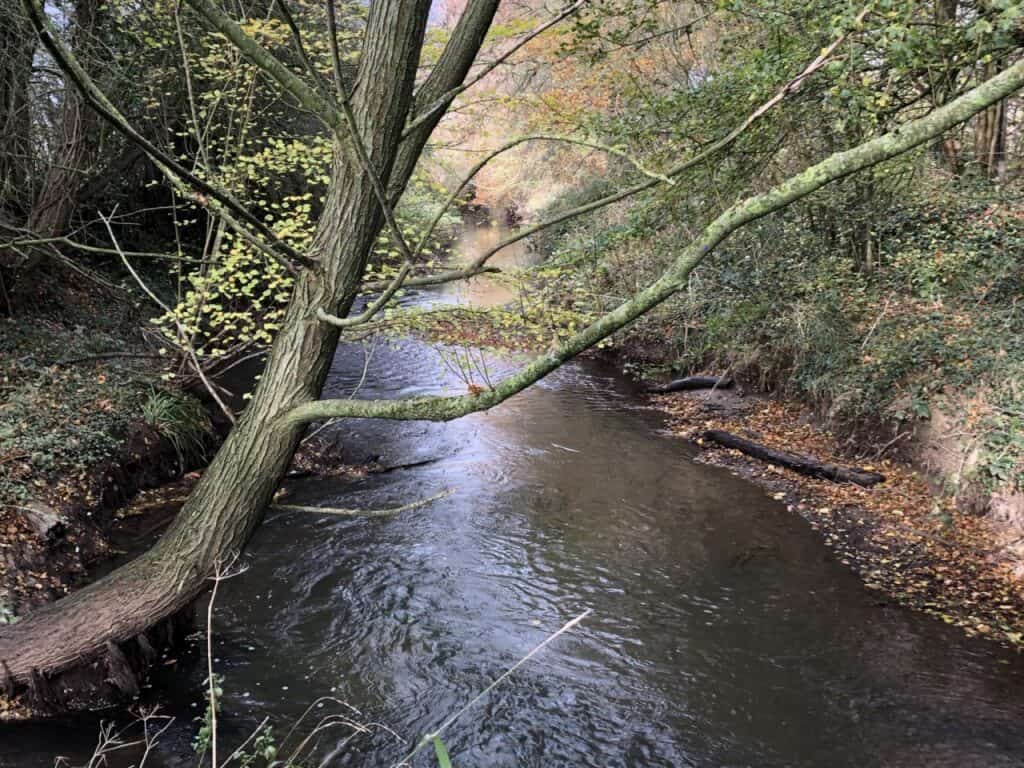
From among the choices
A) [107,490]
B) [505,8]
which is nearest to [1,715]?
[107,490]

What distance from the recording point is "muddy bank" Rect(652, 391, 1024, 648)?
237 inches

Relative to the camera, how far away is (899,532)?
7.28m

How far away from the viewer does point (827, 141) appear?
9414 millimetres

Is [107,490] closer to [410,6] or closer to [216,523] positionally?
[216,523]

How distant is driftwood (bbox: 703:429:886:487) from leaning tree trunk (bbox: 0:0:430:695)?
7521mm

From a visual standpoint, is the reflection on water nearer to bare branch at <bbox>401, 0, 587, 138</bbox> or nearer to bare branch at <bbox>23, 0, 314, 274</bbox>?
bare branch at <bbox>401, 0, 587, 138</bbox>

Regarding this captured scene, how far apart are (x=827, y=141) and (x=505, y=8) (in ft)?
35.8

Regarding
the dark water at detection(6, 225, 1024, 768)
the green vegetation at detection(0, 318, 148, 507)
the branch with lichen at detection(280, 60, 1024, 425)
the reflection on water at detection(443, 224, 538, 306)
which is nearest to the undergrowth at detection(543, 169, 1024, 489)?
the dark water at detection(6, 225, 1024, 768)

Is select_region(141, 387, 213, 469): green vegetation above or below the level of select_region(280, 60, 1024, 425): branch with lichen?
below

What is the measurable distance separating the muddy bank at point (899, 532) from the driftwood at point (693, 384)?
5.12 feet

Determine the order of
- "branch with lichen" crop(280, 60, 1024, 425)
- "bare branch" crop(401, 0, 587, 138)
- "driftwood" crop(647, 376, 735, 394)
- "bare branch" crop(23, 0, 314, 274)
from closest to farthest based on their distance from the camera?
"branch with lichen" crop(280, 60, 1024, 425)
"bare branch" crop(23, 0, 314, 274)
"bare branch" crop(401, 0, 587, 138)
"driftwood" crop(647, 376, 735, 394)

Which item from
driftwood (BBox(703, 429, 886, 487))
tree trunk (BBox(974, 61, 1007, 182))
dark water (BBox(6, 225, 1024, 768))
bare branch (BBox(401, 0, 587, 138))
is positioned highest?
tree trunk (BBox(974, 61, 1007, 182))

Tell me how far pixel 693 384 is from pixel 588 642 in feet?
25.2

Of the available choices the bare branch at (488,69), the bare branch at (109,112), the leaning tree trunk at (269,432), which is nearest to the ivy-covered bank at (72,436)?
the leaning tree trunk at (269,432)
